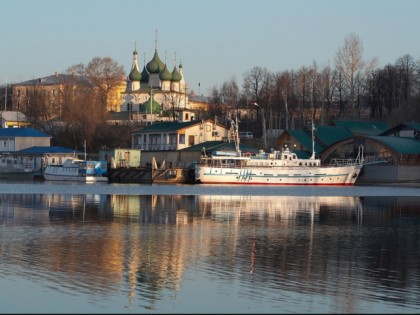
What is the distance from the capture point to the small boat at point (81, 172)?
9578cm

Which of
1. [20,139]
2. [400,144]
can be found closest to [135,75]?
[20,139]

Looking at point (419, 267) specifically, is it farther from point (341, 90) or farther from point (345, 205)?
point (341, 90)

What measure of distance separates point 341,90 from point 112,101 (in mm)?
47913

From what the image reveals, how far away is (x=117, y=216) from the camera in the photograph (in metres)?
41.8

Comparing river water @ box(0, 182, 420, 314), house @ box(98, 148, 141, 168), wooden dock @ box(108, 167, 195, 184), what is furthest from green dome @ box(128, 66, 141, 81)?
river water @ box(0, 182, 420, 314)

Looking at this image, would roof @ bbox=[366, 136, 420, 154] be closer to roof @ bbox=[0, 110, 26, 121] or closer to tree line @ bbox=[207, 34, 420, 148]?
tree line @ bbox=[207, 34, 420, 148]

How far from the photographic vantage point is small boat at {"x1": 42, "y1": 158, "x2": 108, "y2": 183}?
95.8 metres

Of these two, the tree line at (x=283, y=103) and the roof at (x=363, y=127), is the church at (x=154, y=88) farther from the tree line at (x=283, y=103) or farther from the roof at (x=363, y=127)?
the roof at (x=363, y=127)

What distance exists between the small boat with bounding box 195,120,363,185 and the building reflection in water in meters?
38.3

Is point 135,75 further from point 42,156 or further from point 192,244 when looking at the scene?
point 192,244

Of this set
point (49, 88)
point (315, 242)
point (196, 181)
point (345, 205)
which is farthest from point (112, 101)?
point (315, 242)

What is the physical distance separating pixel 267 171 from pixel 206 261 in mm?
63994

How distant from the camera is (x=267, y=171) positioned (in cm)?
9000

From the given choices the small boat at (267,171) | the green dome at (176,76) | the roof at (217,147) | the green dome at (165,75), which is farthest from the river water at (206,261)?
the green dome at (176,76)
